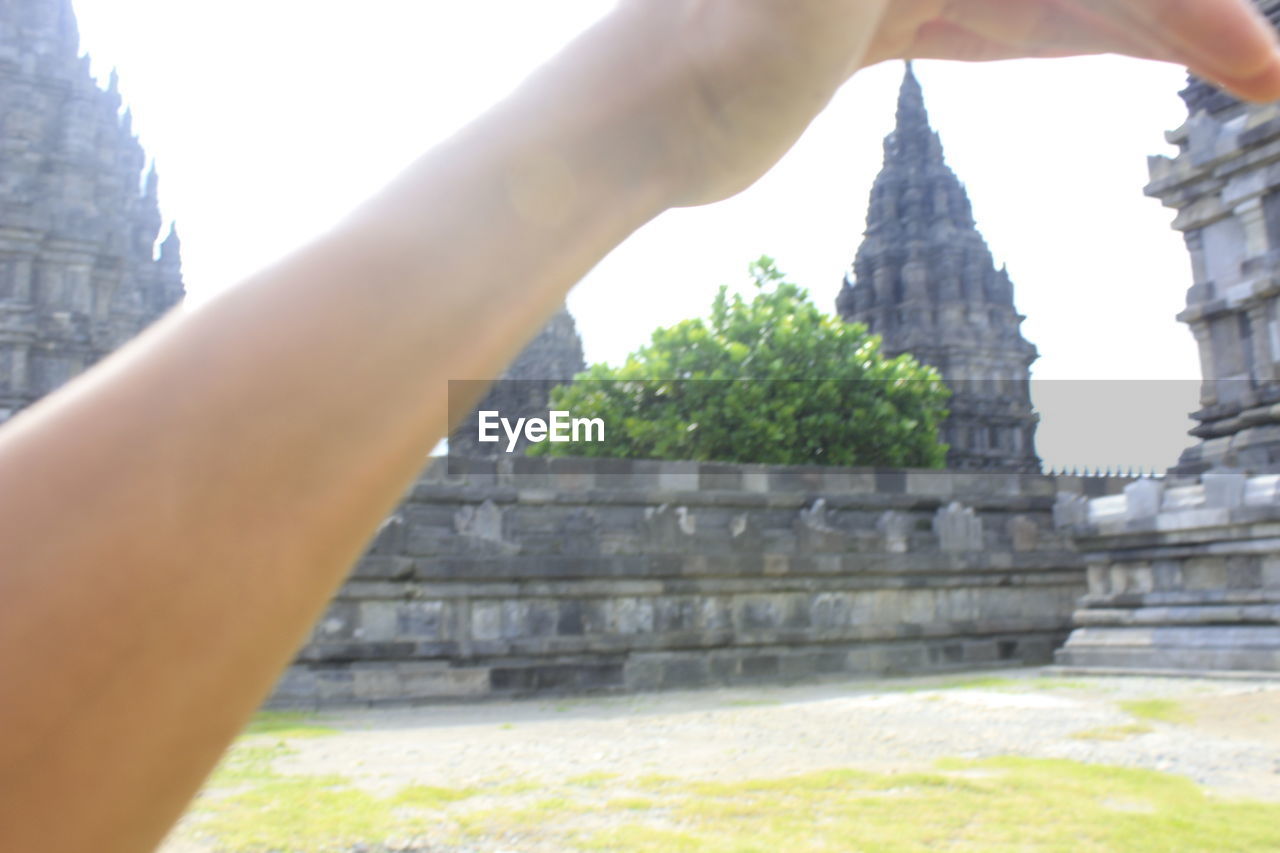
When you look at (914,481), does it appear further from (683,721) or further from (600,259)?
(600,259)

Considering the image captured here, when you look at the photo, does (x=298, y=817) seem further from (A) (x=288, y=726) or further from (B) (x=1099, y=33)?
(B) (x=1099, y=33)

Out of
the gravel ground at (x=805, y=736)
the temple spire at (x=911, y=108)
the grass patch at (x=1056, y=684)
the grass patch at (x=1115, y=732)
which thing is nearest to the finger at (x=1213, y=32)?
the gravel ground at (x=805, y=736)

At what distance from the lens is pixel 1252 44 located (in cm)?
80

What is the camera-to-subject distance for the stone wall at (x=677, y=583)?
29.3 ft

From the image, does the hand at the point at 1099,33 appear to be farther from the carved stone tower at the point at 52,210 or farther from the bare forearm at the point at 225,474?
the carved stone tower at the point at 52,210

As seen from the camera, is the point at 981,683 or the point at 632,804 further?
the point at 981,683

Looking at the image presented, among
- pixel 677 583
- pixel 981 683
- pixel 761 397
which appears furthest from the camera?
pixel 761 397

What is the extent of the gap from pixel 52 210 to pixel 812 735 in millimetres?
27688

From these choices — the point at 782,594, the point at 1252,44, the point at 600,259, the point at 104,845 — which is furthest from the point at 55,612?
the point at 782,594

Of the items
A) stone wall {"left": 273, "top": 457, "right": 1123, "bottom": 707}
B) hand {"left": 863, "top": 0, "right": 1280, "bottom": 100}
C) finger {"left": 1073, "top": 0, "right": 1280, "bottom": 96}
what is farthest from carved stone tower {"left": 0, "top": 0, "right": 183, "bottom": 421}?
finger {"left": 1073, "top": 0, "right": 1280, "bottom": 96}

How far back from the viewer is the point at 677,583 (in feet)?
32.3

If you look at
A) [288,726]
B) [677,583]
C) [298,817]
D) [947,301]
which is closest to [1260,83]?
[298,817]

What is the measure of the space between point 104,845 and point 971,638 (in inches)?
440

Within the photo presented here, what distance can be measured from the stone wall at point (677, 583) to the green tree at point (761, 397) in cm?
1167
